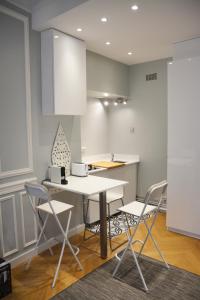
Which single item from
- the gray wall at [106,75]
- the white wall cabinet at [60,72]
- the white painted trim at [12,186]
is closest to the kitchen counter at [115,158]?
the gray wall at [106,75]

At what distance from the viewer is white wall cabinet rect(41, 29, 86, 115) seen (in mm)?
2729

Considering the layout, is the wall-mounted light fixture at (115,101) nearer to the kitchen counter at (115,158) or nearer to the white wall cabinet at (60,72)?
the kitchen counter at (115,158)

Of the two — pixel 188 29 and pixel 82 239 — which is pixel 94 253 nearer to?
pixel 82 239

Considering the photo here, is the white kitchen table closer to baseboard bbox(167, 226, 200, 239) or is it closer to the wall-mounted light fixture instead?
baseboard bbox(167, 226, 200, 239)

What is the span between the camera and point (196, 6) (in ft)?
7.41

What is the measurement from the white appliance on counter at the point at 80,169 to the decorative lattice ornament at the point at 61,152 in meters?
0.09

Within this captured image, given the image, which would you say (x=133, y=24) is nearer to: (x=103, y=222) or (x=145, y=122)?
(x=145, y=122)

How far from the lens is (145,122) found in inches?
172

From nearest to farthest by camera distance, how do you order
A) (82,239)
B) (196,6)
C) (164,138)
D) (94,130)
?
(196,6) → (82,239) → (164,138) → (94,130)

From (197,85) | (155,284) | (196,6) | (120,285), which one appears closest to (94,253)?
(120,285)

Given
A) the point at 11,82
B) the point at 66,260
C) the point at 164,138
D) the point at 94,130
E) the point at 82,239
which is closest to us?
the point at 11,82

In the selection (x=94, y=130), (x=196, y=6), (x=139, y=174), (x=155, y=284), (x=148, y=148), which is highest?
(x=196, y=6)

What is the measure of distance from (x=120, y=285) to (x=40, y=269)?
88 centimetres

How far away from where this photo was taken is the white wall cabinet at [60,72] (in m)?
2.73
